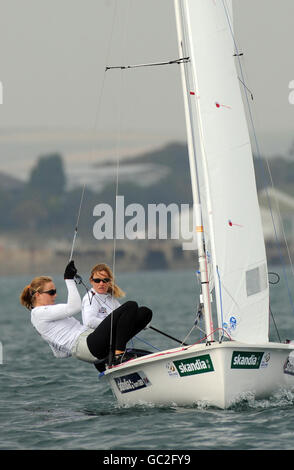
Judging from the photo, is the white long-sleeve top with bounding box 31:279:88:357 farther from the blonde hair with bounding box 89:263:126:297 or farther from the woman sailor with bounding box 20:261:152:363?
the blonde hair with bounding box 89:263:126:297

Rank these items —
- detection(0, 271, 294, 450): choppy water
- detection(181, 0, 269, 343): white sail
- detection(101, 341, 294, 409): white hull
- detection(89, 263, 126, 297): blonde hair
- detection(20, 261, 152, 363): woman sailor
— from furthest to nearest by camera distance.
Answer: detection(89, 263, 126, 297): blonde hair, detection(181, 0, 269, 343): white sail, detection(20, 261, 152, 363): woman sailor, detection(101, 341, 294, 409): white hull, detection(0, 271, 294, 450): choppy water

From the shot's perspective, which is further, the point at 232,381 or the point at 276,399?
the point at 276,399

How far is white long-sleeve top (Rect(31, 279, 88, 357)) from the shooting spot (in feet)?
33.4

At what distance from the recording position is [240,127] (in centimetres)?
1093

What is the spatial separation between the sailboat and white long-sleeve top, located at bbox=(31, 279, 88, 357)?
55 cm

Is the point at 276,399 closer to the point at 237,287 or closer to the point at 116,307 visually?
the point at 237,287

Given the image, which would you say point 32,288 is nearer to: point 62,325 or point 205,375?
point 62,325

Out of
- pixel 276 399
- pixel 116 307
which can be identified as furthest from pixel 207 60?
pixel 276 399

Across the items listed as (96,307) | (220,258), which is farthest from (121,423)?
(220,258)

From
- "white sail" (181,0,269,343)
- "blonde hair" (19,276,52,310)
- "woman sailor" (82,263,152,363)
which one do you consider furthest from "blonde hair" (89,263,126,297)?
"white sail" (181,0,269,343)

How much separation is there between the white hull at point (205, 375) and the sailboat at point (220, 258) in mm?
11

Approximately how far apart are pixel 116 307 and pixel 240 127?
8.53 ft

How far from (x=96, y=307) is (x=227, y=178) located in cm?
216

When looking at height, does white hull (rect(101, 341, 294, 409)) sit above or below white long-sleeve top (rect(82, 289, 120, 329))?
below
